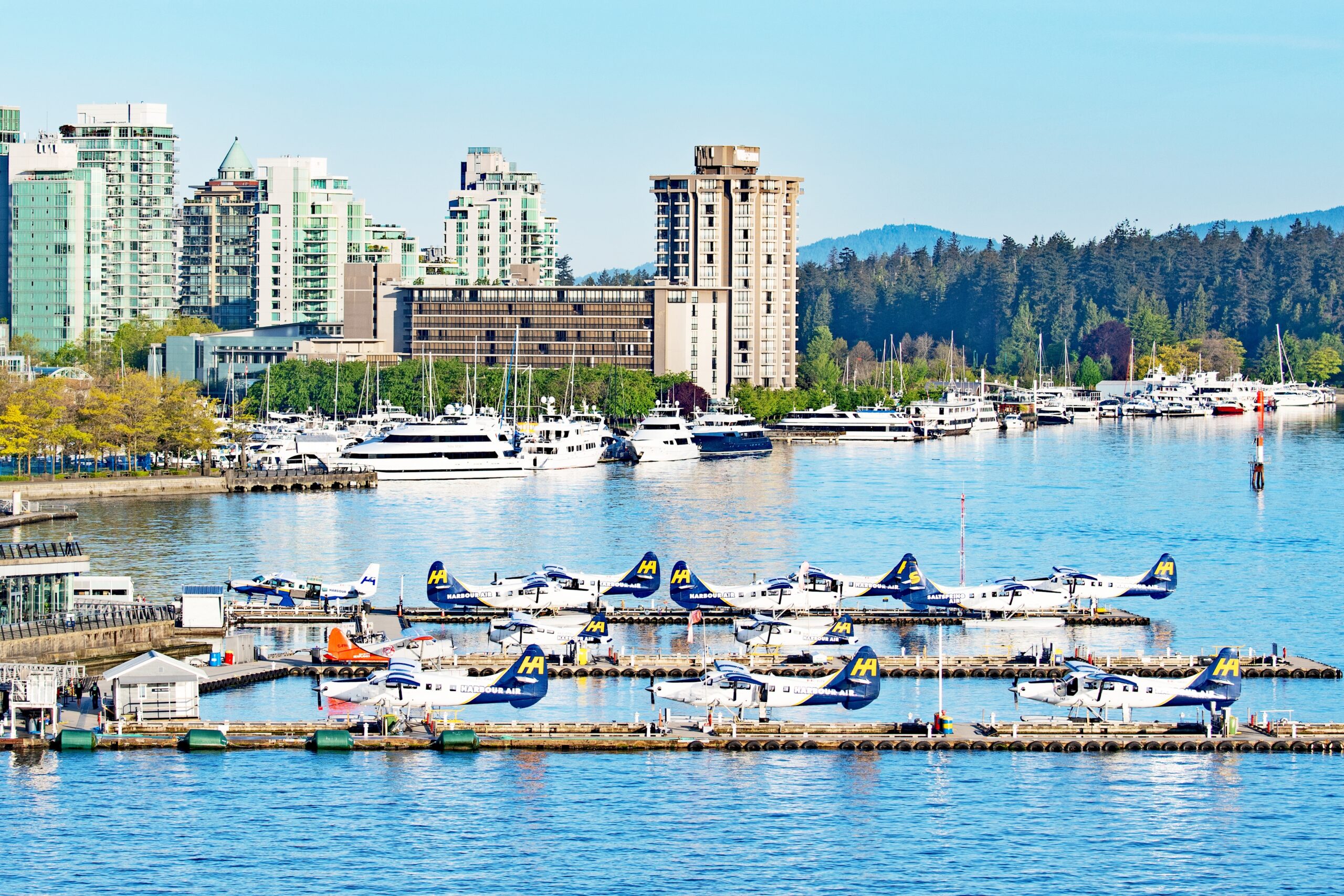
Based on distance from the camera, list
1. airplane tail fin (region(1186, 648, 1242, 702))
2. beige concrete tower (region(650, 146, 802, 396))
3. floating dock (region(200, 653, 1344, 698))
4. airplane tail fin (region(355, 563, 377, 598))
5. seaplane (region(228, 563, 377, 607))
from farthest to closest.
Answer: beige concrete tower (region(650, 146, 802, 396)) < seaplane (region(228, 563, 377, 607)) < airplane tail fin (region(355, 563, 377, 598)) < floating dock (region(200, 653, 1344, 698)) < airplane tail fin (region(1186, 648, 1242, 702))

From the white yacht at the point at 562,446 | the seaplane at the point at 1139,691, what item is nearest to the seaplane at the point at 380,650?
the seaplane at the point at 1139,691

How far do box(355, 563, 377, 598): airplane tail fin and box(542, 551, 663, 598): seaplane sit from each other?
16.7 feet

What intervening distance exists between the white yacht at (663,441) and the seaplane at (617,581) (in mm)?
64925

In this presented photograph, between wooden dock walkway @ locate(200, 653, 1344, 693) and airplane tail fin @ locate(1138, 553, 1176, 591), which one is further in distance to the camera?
airplane tail fin @ locate(1138, 553, 1176, 591)

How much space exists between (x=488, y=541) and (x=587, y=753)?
117ft

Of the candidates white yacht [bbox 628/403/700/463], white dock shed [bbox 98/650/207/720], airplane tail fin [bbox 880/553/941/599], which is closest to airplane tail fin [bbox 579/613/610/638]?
airplane tail fin [bbox 880/553/941/599]

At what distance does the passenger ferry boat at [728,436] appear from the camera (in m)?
136

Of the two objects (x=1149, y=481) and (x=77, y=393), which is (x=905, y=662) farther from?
(x=77, y=393)

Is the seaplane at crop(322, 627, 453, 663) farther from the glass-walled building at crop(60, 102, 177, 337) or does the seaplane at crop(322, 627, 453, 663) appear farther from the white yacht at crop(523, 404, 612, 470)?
the glass-walled building at crop(60, 102, 177, 337)

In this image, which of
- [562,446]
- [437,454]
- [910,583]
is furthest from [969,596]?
[562,446]

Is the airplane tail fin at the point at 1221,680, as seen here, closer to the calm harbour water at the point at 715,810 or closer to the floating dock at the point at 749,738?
the floating dock at the point at 749,738

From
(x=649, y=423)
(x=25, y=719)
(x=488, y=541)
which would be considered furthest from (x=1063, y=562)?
(x=649, y=423)

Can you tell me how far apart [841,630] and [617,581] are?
913 centimetres

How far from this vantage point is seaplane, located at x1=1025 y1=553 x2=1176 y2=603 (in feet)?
205
